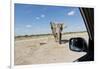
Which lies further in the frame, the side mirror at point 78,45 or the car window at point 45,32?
the side mirror at point 78,45

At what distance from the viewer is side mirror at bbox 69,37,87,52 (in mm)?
2377

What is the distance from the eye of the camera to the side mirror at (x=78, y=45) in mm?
2377

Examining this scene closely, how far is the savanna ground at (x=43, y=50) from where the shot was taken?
2.17 metres

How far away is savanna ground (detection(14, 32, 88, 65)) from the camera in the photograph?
2170mm

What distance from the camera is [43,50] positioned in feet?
7.44

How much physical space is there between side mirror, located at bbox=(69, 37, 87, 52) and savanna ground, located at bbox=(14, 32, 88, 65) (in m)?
0.04

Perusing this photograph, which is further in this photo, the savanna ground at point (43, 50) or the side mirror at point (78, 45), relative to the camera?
the side mirror at point (78, 45)

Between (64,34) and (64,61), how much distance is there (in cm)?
32

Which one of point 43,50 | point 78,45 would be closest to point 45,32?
point 43,50

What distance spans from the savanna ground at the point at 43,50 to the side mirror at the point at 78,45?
4 cm

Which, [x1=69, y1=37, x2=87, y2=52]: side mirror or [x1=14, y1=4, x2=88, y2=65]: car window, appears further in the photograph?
[x1=69, y1=37, x2=87, y2=52]: side mirror

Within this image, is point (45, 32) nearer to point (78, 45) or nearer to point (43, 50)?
point (43, 50)
